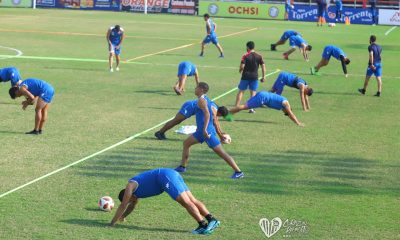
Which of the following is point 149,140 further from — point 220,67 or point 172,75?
point 220,67

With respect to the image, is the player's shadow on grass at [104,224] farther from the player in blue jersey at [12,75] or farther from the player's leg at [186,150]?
the player in blue jersey at [12,75]

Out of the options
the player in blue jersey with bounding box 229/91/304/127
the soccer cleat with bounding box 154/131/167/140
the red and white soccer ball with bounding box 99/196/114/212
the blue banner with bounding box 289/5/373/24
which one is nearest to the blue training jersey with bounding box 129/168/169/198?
the red and white soccer ball with bounding box 99/196/114/212

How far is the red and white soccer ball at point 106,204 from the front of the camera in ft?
43.9

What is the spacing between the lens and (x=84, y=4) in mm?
78000

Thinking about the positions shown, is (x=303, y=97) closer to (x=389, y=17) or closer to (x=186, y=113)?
(x=186, y=113)

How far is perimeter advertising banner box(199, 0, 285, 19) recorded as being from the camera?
243ft

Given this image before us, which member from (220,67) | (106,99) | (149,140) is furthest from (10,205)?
(220,67)

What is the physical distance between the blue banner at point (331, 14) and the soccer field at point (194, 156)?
110 ft

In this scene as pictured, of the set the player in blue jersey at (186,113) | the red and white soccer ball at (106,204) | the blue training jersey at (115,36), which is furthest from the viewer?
the blue training jersey at (115,36)

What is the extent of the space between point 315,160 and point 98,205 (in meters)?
6.06

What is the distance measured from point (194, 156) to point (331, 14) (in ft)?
181

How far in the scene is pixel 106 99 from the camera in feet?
85.1

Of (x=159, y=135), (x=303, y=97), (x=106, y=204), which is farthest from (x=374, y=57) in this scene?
(x=106, y=204)

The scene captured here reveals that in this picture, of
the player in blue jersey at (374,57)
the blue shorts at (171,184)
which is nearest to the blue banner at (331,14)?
the player in blue jersey at (374,57)
